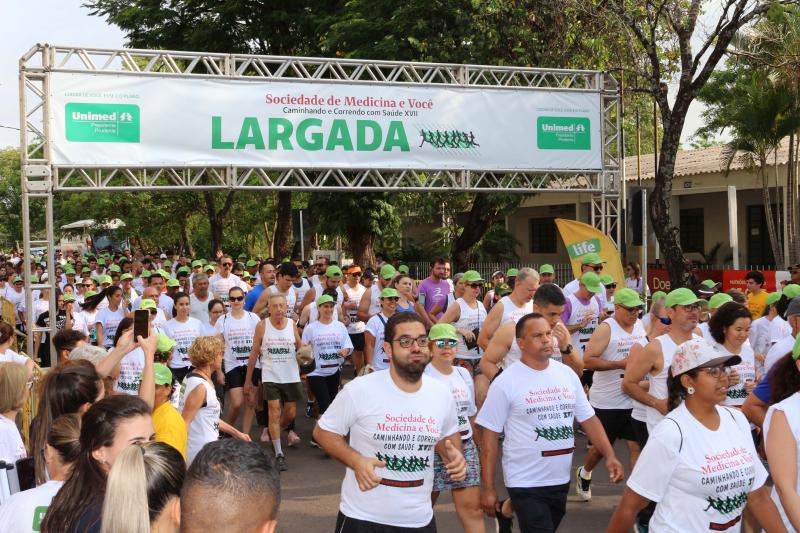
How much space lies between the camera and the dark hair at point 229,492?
228 centimetres

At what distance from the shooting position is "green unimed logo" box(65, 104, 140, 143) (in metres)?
13.0

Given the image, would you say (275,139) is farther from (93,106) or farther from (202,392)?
(202,392)

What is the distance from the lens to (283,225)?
31766 millimetres

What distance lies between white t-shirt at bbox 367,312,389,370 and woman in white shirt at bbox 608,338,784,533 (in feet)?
20.6

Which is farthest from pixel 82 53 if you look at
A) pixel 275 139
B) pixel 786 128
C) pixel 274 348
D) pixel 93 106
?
pixel 786 128

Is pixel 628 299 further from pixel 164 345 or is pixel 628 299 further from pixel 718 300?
pixel 164 345

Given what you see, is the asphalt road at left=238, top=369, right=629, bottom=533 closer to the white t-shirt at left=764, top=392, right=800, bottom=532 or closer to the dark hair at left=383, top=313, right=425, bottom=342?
the dark hair at left=383, top=313, right=425, bottom=342

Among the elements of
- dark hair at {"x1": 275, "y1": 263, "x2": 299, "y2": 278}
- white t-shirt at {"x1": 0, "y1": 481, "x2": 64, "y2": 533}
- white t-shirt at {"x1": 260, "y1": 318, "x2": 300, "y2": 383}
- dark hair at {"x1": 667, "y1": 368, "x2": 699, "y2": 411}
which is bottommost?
white t-shirt at {"x1": 260, "y1": 318, "x2": 300, "y2": 383}

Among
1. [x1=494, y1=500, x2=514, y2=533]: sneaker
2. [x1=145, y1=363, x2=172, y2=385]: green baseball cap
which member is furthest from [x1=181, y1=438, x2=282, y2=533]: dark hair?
[x1=494, y1=500, x2=514, y2=533]: sneaker

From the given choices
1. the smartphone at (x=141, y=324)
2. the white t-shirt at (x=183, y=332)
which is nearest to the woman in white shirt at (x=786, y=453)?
the smartphone at (x=141, y=324)

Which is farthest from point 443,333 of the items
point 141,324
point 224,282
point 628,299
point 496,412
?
point 224,282

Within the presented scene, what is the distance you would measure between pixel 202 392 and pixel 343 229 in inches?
689

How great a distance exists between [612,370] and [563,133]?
851 centimetres

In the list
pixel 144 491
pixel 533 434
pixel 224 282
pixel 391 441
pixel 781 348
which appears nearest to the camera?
pixel 144 491
